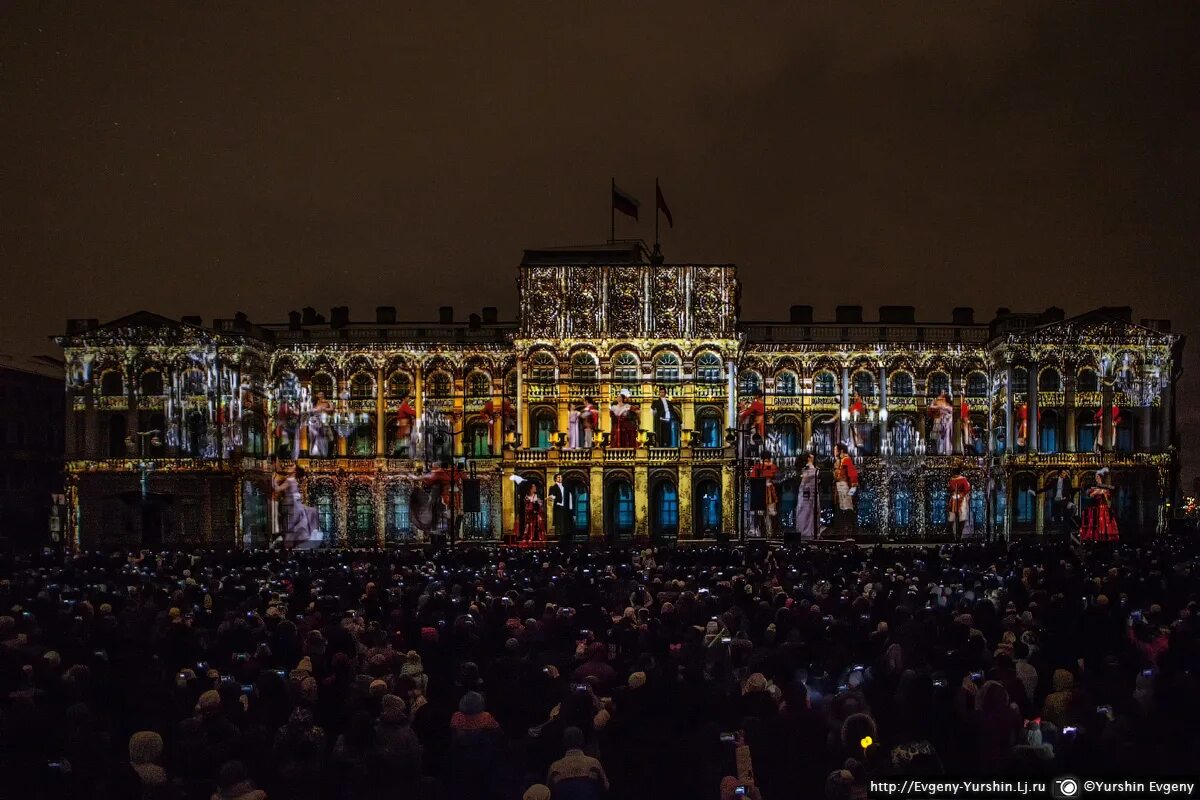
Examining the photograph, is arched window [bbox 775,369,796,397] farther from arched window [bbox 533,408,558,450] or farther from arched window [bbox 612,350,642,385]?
arched window [bbox 533,408,558,450]

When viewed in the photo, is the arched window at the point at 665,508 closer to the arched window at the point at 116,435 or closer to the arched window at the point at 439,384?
the arched window at the point at 439,384

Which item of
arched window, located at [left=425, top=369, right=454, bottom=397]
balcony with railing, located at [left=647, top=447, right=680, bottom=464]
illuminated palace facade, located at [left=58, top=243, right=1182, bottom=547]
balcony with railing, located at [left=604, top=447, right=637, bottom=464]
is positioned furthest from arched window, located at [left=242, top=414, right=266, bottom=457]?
balcony with railing, located at [left=647, top=447, right=680, bottom=464]

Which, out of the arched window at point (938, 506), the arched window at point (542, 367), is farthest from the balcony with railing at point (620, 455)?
the arched window at point (938, 506)

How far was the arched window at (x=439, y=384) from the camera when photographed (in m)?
70.5

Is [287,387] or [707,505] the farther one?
[287,387]

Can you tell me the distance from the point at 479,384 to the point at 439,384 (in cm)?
218

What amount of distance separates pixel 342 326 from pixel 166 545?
1618 cm

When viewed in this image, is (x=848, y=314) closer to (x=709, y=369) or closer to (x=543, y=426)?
(x=709, y=369)

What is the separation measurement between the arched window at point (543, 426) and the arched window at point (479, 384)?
3.06 metres

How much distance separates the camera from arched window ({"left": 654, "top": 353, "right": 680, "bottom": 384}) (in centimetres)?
6843

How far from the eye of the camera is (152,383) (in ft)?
224

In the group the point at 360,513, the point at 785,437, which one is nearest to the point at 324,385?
the point at 360,513

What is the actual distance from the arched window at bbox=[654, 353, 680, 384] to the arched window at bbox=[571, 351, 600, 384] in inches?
123

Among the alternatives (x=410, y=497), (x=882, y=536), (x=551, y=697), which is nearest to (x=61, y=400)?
(x=410, y=497)
